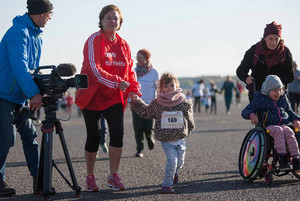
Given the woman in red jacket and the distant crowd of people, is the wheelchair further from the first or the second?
the woman in red jacket

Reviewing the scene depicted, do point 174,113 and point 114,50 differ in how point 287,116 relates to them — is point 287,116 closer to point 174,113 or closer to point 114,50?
point 174,113

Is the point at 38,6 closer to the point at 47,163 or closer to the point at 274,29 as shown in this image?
the point at 47,163

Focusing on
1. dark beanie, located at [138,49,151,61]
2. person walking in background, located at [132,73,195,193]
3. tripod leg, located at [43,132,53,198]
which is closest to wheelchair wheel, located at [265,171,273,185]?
person walking in background, located at [132,73,195,193]

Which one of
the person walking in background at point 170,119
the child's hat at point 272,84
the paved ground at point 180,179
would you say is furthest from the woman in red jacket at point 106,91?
the child's hat at point 272,84

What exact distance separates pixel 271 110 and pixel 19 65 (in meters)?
3.06

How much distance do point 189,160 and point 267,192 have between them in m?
2.77

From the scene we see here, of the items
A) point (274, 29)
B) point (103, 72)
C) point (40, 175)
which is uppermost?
point (274, 29)

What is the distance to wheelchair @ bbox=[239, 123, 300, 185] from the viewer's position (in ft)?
17.5

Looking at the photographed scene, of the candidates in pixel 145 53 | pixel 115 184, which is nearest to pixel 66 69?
pixel 115 184

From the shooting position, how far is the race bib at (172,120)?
525 centimetres

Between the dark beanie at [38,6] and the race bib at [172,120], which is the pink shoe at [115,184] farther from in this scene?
the dark beanie at [38,6]

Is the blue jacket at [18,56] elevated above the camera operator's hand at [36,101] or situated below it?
above

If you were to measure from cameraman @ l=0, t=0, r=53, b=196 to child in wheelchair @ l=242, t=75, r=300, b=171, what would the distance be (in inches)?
104

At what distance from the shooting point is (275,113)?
5668 millimetres
